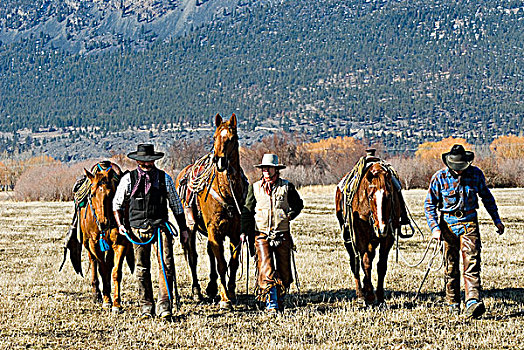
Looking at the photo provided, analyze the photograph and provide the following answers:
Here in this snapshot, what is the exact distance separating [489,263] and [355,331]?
6527 mm

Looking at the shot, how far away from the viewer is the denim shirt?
9.73m

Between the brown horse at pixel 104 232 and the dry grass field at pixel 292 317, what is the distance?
380mm

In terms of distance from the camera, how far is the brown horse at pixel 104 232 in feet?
34.3

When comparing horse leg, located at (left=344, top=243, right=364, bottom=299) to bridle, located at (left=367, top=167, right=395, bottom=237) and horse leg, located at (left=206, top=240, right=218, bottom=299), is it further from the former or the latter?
horse leg, located at (left=206, top=240, right=218, bottom=299)

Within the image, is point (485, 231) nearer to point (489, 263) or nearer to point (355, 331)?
point (489, 263)

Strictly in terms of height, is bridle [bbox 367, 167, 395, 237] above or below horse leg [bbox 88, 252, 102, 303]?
above

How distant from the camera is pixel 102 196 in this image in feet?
34.3

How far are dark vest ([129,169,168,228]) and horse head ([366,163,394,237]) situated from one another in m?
2.93

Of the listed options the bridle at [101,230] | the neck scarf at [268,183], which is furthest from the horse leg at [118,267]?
the neck scarf at [268,183]

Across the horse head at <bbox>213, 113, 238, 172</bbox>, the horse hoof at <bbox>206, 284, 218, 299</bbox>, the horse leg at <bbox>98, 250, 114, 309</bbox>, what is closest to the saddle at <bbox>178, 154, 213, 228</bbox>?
the horse head at <bbox>213, 113, 238, 172</bbox>

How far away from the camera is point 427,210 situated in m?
9.91

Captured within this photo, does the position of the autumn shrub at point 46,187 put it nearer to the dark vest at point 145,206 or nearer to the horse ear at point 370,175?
the dark vest at point 145,206

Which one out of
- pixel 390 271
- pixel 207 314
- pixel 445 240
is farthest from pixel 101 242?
pixel 390 271

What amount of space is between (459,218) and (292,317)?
2.59 meters
